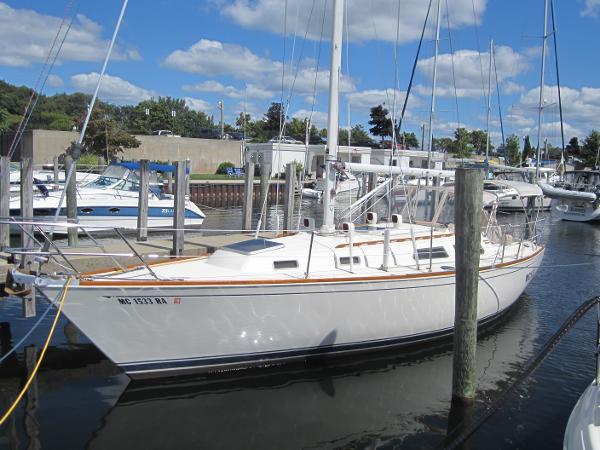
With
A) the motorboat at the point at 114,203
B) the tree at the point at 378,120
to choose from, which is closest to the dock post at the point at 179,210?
the motorboat at the point at 114,203

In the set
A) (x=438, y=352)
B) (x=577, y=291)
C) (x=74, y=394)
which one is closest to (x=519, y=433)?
(x=438, y=352)

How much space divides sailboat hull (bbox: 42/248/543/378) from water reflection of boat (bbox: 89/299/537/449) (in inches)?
10.7

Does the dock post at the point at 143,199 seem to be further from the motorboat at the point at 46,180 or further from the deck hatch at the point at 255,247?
the deck hatch at the point at 255,247

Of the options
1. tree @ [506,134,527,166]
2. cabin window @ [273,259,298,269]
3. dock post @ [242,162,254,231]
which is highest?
tree @ [506,134,527,166]

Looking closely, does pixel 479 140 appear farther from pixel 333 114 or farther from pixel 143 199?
pixel 333 114

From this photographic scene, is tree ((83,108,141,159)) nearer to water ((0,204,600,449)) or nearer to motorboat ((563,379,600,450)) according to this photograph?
water ((0,204,600,449))

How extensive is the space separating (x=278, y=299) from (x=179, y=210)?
17.2ft

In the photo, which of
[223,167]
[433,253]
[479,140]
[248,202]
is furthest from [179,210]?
[479,140]

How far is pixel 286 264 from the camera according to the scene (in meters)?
8.36

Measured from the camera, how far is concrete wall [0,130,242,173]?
3866cm

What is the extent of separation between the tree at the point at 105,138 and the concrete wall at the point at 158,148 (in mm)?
1127

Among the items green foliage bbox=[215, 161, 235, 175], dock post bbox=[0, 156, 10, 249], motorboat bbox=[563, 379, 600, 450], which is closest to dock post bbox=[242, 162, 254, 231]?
dock post bbox=[0, 156, 10, 249]

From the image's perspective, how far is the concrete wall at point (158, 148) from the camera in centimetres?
3866

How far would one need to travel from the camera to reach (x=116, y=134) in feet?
124
